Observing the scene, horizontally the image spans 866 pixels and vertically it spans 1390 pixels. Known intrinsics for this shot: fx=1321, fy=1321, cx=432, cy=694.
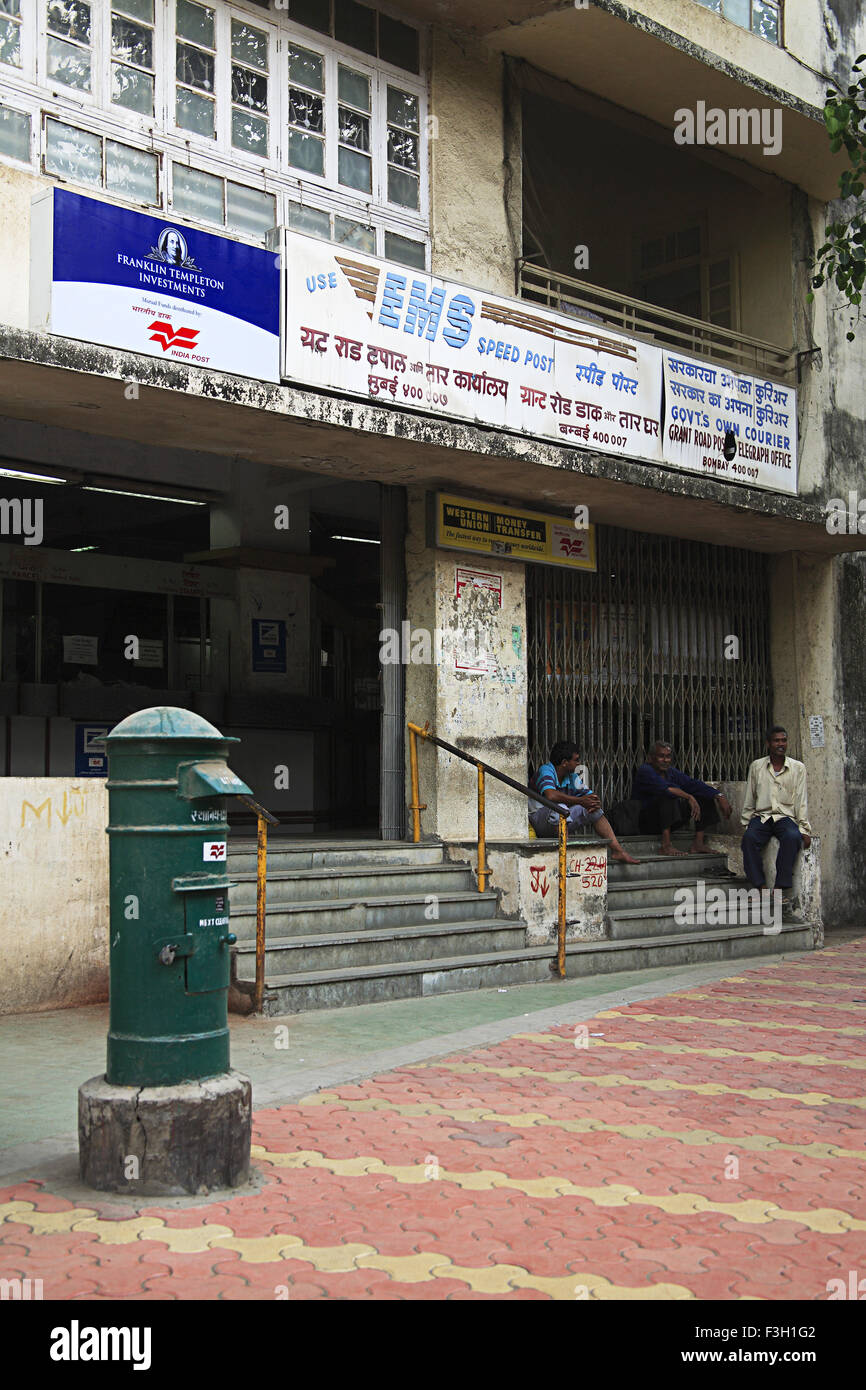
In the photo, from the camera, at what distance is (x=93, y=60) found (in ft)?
27.3

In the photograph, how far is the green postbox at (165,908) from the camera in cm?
443

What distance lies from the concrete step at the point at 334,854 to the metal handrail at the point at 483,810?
0.84 ft

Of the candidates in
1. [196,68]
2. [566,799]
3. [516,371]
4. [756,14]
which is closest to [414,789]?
[566,799]

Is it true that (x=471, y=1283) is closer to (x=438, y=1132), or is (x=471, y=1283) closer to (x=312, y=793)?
A: (x=438, y=1132)

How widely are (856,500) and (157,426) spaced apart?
829 centimetres

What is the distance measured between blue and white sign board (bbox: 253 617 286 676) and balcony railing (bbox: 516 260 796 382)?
470cm

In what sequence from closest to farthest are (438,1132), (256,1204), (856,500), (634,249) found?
(256,1204) < (438,1132) < (856,500) < (634,249)

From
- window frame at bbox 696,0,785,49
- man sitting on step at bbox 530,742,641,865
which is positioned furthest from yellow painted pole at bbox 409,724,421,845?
window frame at bbox 696,0,785,49

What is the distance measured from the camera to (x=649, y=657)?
13.3 metres

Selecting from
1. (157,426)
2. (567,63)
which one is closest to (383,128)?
(567,63)

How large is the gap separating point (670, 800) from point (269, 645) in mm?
5151

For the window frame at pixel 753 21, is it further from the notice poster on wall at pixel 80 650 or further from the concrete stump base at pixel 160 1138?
the concrete stump base at pixel 160 1138

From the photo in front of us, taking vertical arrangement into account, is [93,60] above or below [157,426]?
above

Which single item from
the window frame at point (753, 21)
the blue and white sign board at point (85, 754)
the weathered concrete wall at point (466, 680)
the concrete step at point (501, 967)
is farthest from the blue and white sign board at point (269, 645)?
the window frame at point (753, 21)
